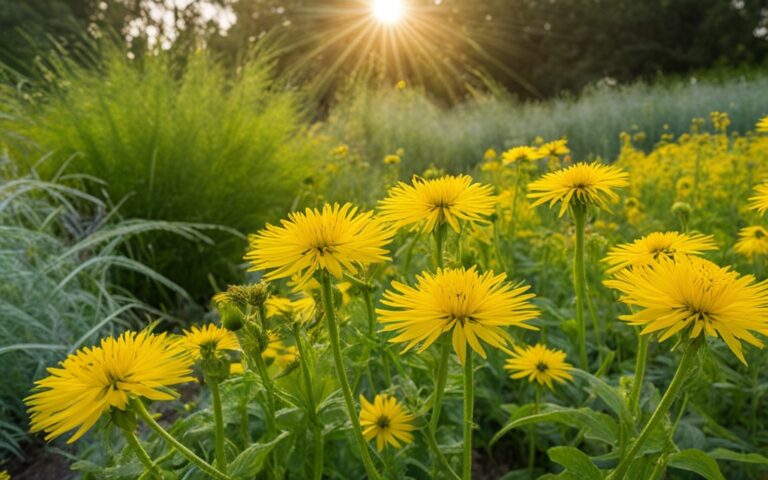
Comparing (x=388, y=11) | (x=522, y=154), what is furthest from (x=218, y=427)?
(x=388, y=11)

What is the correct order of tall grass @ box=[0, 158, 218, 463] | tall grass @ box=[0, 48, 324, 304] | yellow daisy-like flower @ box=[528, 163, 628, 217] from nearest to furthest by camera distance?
yellow daisy-like flower @ box=[528, 163, 628, 217] < tall grass @ box=[0, 158, 218, 463] < tall grass @ box=[0, 48, 324, 304]

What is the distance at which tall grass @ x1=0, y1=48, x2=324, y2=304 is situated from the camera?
8.67 ft

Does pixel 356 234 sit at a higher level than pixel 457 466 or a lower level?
higher

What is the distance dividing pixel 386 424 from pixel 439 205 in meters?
0.35

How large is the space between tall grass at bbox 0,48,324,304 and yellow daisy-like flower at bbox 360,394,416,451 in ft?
5.95

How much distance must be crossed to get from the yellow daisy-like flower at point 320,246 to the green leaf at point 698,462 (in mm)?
403

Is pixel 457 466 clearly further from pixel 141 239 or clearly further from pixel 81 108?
pixel 81 108

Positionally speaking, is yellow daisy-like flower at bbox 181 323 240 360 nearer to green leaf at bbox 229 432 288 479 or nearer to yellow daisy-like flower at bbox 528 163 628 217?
green leaf at bbox 229 432 288 479

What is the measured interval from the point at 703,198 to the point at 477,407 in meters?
1.61

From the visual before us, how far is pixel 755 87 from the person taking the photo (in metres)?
8.43

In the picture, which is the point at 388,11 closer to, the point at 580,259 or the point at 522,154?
the point at 522,154

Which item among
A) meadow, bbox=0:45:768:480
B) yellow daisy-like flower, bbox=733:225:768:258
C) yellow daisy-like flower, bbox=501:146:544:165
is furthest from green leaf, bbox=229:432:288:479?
yellow daisy-like flower, bbox=733:225:768:258

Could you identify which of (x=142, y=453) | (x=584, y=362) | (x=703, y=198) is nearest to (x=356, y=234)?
(x=142, y=453)

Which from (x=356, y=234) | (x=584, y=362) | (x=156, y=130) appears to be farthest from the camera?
(x=156, y=130)
